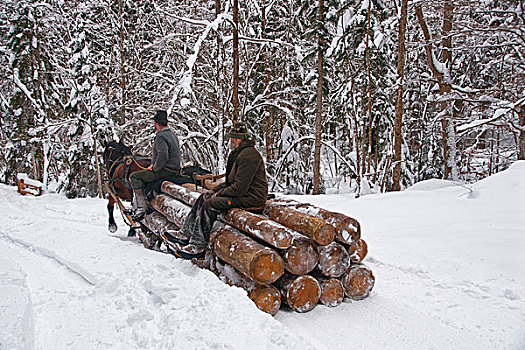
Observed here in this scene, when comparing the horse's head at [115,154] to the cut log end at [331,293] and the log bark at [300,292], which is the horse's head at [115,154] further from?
the cut log end at [331,293]

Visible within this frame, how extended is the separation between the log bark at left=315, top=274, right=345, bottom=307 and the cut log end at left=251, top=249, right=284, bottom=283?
0.63 m

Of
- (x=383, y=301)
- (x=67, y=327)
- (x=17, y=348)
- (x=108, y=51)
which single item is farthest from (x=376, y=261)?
(x=108, y=51)

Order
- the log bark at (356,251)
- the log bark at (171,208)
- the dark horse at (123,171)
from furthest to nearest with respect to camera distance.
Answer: the dark horse at (123,171) < the log bark at (171,208) < the log bark at (356,251)

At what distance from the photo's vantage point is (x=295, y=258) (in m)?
3.99

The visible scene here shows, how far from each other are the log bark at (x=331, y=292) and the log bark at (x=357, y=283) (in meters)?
0.13

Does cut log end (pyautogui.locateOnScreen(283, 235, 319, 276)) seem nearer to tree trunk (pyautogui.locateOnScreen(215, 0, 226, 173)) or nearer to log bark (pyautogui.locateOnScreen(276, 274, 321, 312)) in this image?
log bark (pyautogui.locateOnScreen(276, 274, 321, 312))

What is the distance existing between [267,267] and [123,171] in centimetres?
523

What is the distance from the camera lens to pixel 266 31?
17938 millimetres

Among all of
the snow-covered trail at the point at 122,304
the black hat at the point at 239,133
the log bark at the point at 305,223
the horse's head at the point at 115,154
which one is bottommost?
the snow-covered trail at the point at 122,304

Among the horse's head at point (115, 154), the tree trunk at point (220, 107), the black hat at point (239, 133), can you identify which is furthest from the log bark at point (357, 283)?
the tree trunk at point (220, 107)

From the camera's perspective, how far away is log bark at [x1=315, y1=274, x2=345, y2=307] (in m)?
4.18

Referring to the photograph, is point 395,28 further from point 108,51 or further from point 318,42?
point 108,51

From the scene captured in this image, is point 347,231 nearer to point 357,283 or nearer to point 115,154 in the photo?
point 357,283

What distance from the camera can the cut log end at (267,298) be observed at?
12.7 feet
